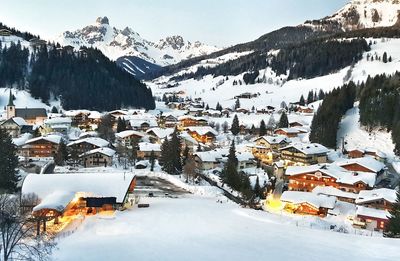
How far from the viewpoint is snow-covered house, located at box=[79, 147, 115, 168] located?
63.6 metres

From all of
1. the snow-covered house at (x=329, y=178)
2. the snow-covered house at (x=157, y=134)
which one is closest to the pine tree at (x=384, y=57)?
the snow-covered house at (x=157, y=134)

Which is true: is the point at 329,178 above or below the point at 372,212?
above

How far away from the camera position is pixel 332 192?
51031 millimetres

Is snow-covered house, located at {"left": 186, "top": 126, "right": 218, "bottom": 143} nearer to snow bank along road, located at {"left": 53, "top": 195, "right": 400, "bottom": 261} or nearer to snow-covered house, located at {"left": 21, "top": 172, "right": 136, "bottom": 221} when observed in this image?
snow-covered house, located at {"left": 21, "top": 172, "right": 136, "bottom": 221}

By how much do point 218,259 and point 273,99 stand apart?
162746 mm

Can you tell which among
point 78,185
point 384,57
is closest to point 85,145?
point 78,185

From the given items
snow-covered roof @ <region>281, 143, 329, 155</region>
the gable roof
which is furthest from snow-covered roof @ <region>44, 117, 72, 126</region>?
snow-covered roof @ <region>281, 143, 329, 155</region>

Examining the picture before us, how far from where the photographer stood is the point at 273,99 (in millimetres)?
181250

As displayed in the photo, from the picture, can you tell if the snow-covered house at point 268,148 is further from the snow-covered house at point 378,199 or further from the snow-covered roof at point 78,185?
the snow-covered roof at point 78,185

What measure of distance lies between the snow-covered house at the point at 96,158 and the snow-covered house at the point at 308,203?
3021cm

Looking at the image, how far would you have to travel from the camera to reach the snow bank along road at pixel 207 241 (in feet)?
78.3

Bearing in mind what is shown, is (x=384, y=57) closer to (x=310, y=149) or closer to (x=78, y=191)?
(x=310, y=149)

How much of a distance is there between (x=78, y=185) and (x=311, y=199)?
25844mm

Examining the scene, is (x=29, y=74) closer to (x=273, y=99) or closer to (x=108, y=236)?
(x=273, y=99)
